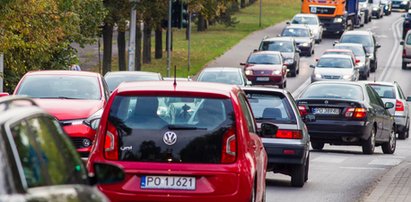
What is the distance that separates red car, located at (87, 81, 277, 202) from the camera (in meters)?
11.0

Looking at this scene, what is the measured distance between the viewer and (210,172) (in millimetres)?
10969

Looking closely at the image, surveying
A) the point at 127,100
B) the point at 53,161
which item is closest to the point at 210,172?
the point at 127,100

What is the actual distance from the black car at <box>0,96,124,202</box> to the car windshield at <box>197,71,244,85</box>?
1213 inches

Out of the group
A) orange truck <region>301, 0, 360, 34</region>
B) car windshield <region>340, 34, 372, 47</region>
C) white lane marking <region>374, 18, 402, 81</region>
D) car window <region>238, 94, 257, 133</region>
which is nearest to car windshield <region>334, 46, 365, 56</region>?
white lane marking <region>374, 18, 402, 81</region>

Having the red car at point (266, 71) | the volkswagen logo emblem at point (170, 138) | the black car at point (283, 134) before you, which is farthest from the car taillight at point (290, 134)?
the red car at point (266, 71)

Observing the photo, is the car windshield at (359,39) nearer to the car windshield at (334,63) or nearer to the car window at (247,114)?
the car windshield at (334,63)

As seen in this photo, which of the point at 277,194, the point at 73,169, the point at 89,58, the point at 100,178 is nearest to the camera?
the point at 73,169

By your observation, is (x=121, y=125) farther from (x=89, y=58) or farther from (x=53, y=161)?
(x=89, y=58)

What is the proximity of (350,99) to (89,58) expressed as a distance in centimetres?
3872

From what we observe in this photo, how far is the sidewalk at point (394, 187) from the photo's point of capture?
15.9 metres

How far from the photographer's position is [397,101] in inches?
1396

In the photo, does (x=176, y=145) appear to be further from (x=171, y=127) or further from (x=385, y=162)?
(x=385, y=162)

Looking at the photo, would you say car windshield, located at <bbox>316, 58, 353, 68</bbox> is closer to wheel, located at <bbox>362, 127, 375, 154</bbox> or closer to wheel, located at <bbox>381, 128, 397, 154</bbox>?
wheel, located at <bbox>381, 128, 397, 154</bbox>

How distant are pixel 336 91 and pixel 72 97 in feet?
23.1
